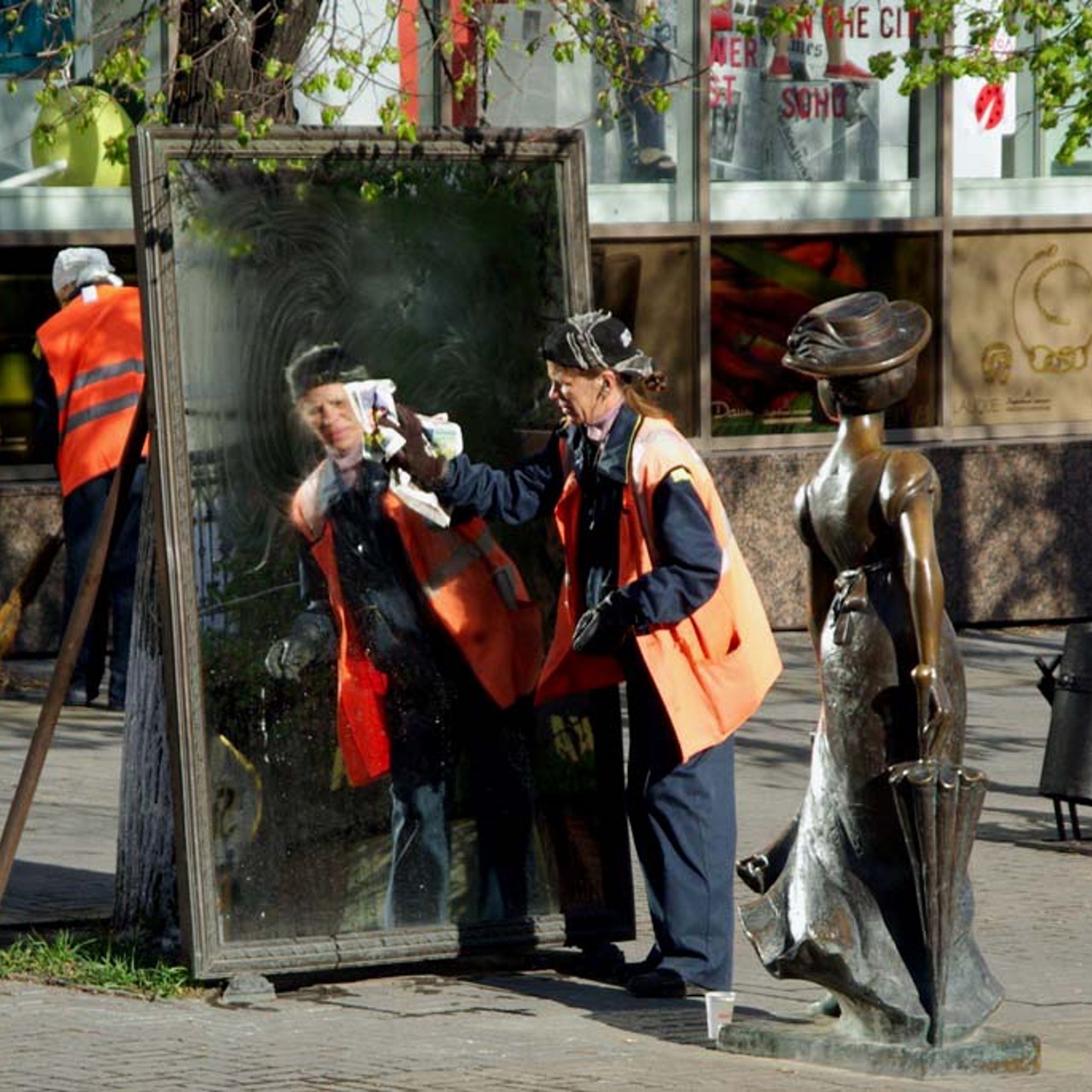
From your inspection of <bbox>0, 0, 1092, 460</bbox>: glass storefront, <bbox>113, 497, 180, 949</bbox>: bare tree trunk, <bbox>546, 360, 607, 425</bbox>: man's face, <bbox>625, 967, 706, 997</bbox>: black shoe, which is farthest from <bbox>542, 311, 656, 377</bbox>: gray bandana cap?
<bbox>0, 0, 1092, 460</bbox>: glass storefront

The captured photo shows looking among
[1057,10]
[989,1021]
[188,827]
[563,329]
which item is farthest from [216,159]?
[1057,10]

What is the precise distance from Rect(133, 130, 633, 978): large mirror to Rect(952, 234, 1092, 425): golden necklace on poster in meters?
8.34

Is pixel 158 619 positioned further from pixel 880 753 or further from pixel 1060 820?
pixel 1060 820

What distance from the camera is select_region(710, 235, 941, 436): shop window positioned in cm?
1538

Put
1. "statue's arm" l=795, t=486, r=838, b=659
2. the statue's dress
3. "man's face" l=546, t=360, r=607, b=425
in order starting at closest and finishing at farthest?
the statue's dress
"statue's arm" l=795, t=486, r=838, b=659
"man's face" l=546, t=360, r=607, b=425

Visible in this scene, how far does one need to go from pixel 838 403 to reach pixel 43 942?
110 inches

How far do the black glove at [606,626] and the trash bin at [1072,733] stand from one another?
10.3 feet

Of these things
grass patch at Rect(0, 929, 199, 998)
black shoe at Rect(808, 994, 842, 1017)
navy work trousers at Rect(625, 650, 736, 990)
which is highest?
navy work trousers at Rect(625, 650, 736, 990)

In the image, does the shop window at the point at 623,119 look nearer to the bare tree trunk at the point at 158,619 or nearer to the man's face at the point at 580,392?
the bare tree trunk at the point at 158,619

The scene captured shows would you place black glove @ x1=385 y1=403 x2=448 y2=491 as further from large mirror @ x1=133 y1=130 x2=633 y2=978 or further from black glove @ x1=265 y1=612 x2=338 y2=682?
black glove @ x1=265 y1=612 x2=338 y2=682

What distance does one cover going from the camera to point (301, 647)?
Answer: 24.8ft

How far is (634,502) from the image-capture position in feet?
24.3

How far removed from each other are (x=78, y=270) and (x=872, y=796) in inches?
248

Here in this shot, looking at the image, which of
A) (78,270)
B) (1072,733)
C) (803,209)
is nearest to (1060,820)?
(1072,733)
